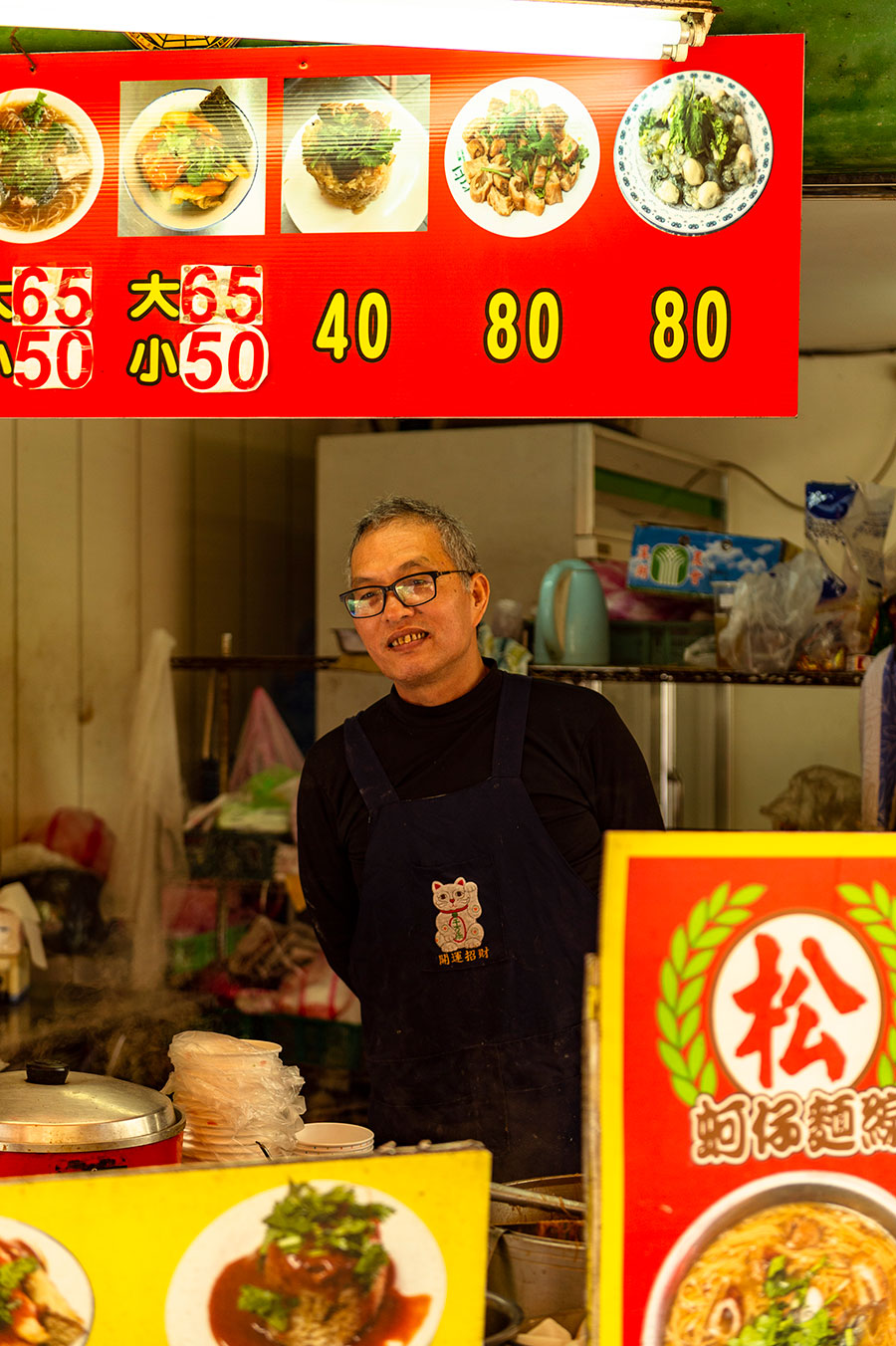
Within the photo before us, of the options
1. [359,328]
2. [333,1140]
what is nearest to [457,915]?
[333,1140]

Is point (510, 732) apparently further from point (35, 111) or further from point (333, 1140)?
point (35, 111)

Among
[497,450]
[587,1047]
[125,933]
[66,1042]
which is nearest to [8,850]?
[125,933]

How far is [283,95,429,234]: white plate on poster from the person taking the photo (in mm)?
1853

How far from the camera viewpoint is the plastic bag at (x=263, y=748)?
4570 millimetres

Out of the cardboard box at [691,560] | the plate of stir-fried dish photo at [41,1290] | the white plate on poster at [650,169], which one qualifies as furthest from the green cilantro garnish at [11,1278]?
the cardboard box at [691,560]

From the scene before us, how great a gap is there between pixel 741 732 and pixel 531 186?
3.84 metres

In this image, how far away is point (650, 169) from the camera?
5.98ft

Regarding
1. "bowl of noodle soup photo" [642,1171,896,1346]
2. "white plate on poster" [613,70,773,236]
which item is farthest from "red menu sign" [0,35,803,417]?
"bowl of noodle soup photo" [642,1171,896,1346]

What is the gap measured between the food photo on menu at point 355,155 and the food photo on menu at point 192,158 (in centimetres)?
5

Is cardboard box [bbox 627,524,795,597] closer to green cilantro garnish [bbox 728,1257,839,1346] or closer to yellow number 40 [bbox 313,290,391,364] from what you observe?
yellow number 40 [bbox 313,290,391,364]

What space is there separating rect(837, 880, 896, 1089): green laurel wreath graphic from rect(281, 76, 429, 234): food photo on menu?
1.21 meters

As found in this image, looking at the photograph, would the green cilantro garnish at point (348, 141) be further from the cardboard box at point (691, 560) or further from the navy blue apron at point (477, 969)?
the cardboard box at point (691, 560)

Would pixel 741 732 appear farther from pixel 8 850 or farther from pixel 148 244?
pixel 148 244

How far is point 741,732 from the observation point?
213 inches
